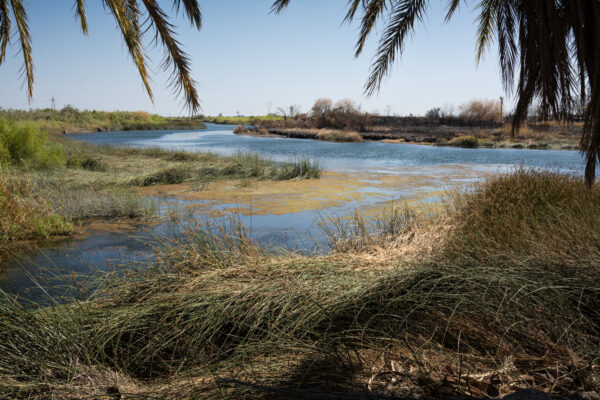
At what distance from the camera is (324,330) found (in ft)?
8.81

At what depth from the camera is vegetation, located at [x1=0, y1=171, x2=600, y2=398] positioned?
198 centimetres

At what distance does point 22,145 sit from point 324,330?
12891mm

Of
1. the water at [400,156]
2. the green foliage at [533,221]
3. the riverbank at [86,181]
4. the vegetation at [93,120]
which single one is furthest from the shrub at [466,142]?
the vegetation at [93,120]

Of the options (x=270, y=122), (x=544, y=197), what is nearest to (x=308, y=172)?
(x=544, y=197)

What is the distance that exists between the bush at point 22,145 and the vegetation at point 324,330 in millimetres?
10663

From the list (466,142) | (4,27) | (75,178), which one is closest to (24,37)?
(4,27)

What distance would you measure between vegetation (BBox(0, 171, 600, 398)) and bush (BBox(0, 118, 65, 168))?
10.7 meters

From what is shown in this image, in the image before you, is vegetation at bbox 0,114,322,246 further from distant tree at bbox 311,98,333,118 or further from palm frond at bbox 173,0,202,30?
distant tree at bbox 311,98,333,118

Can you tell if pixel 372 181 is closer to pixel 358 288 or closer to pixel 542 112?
pixel 542 112

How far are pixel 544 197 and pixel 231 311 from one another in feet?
18.4

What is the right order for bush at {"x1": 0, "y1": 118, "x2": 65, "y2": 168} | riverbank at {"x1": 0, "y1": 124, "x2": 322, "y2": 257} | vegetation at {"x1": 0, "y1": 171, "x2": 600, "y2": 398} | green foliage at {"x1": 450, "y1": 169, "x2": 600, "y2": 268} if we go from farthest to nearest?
bush at {"x1": 0, "y1": 118, "x2": 65, "y2": 168}, riverbank at {"x1": 0, "y1": 124, "x2": 322, "y2": 257}, green foliage at {"x1": 450, "y1": 169, "x2": 600, "y2": 268}, vegetation at {"x1": 0, "y1": 171, "x2": 600, "y2": 398}

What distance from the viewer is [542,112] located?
136 inches

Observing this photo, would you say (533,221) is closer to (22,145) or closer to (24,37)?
(24,37)

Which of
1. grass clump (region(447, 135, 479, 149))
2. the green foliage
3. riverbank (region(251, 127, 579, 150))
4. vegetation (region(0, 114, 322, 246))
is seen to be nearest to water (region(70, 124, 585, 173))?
riverbank (region(251, 127, 579, 150))
